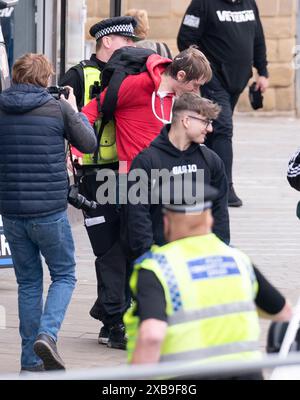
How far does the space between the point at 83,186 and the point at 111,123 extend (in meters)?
0.42

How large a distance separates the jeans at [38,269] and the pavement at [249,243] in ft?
1.13

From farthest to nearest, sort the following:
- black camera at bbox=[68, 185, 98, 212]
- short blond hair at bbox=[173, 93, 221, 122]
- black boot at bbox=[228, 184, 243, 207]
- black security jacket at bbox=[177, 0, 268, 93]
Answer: black boot at bbox=[228, 184, 243, 207], black security jacket at bbox=[177, 0, 268, 93], black camera at bbox=[68, 185, 98, 212], short blond hair at bbox=[173, 93, 221, 122]

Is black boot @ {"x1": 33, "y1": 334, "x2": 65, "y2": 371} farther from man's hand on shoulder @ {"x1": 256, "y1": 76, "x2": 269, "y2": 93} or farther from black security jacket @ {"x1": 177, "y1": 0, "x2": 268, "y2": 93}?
man's hand on shoulder @ {"x1": 256, "y1": 76, "x2": 269, "y2": 93}

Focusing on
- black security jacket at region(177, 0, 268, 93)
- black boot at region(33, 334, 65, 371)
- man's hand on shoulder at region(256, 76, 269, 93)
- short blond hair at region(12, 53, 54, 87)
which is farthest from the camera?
man's hand on shoulder at region(256, 76, 269, 93)

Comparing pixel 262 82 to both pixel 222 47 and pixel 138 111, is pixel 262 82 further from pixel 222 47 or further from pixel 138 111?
pixel 138 111

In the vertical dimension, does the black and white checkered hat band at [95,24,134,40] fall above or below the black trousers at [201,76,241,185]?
above

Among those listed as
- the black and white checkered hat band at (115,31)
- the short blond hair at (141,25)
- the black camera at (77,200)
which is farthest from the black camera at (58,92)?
the short blond hair at (141,25)

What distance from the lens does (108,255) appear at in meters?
7.61

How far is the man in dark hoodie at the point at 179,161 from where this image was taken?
6320 millimetres

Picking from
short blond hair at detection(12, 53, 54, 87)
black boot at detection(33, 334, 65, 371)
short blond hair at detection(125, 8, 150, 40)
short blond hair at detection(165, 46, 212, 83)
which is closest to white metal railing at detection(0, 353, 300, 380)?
black boot at detection(33, 334, 65, 371)

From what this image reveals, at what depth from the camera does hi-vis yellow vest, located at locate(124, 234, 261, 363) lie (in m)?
4.19

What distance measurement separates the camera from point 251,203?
42.5 feet

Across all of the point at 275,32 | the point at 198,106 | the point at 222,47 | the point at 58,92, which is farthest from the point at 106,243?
the point at 275,32
